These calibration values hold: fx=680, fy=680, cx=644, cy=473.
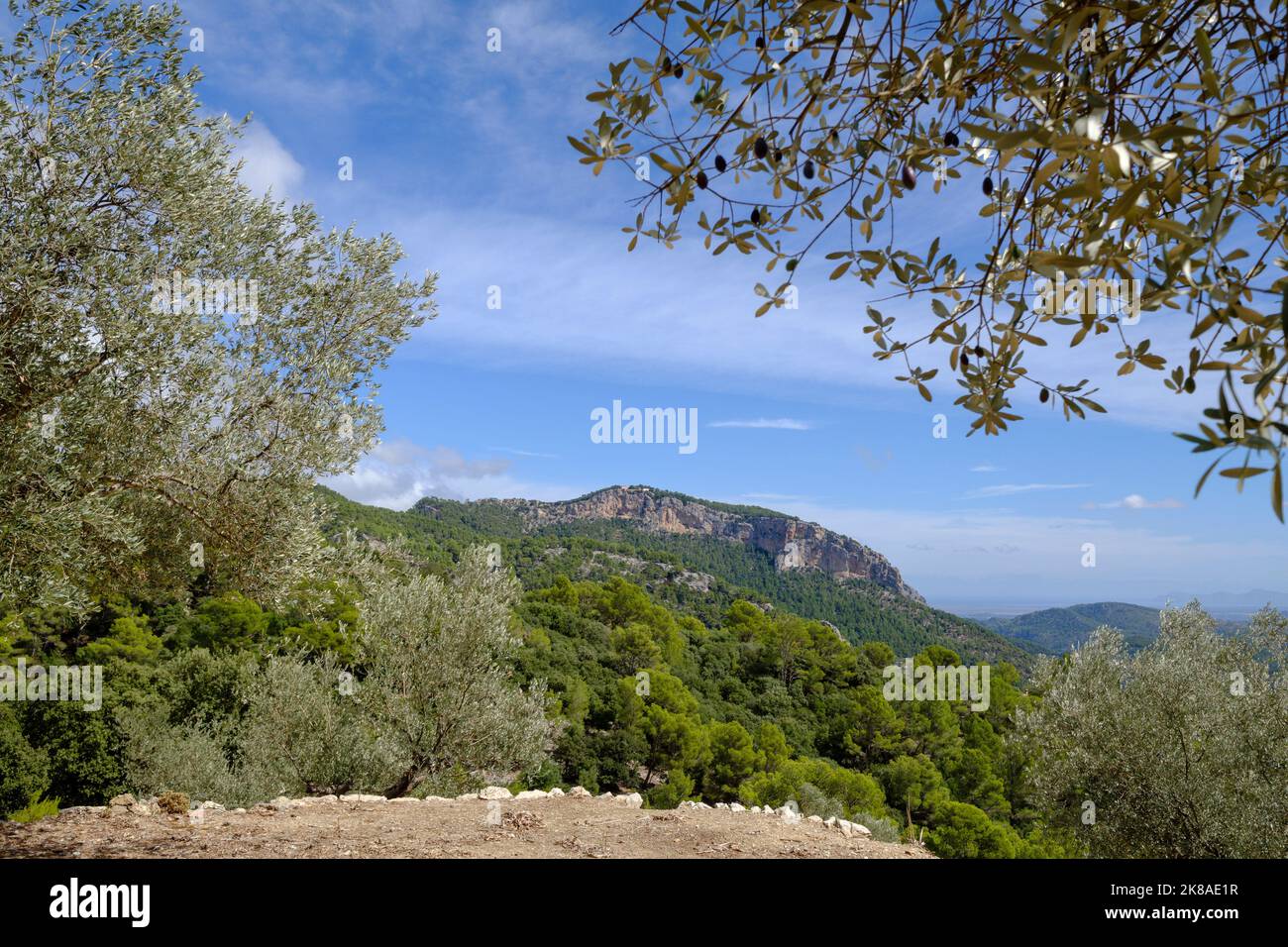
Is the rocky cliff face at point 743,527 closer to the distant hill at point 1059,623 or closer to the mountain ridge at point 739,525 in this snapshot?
the mountain ridge at point 739,525

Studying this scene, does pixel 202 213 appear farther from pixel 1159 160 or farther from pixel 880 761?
pixel 880 761

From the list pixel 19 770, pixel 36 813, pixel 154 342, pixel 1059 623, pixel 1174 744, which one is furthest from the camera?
pixel 1059 623

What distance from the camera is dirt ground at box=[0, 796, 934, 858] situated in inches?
327

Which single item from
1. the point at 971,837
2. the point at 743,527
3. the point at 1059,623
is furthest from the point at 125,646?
the point at 743,527

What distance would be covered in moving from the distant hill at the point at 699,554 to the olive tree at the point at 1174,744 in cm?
4222

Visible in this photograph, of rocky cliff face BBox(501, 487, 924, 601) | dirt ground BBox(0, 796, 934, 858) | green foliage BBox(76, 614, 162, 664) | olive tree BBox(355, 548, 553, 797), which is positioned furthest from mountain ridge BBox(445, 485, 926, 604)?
dirt ground BBox(0, 796, 934, 858)

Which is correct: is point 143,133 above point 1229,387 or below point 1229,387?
above

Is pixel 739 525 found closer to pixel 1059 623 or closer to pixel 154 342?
pixel 1059 623

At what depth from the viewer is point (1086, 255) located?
6.79 feet

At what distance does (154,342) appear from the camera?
6926mm

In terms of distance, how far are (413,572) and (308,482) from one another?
7.97 meters

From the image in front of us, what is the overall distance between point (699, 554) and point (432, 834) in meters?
130

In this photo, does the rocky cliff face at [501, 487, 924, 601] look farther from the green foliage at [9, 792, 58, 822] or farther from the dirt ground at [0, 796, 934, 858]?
the dirt ground at [0, 796, 934, 858]
